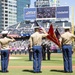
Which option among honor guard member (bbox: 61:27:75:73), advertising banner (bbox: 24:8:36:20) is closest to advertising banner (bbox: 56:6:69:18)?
advertising banner (bbox: 24:8:36:20)

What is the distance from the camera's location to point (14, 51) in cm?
5172

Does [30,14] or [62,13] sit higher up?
[62,13]

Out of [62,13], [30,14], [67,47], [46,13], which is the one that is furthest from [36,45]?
[30,14]

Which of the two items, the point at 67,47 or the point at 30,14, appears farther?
the point at 30,14

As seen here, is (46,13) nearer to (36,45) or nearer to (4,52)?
(4,52)

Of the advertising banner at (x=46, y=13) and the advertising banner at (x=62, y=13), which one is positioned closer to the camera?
the advertising banner at (x=62, y=13)

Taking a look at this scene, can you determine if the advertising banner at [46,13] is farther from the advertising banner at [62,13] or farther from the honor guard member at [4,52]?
the honor guard member at [4,52]

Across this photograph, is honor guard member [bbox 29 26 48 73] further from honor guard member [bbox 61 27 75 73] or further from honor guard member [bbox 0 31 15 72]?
honor guard member [bbox 0 31 15 72]

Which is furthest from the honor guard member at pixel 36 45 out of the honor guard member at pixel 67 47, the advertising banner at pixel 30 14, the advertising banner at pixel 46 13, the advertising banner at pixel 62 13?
the advertising banner at pixel 30 14

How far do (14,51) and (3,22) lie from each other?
5843 inches

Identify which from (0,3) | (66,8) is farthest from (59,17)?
(0,3)

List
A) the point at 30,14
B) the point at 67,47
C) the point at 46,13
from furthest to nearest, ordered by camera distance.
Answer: the point at 30,14 < the point at 46,13 < the point at 67,47

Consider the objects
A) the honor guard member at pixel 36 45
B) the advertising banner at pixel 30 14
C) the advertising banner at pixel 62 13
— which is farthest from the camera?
the advertising banner at pixel 30 14

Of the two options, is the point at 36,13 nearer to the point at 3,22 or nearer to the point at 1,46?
the point at 1,46
